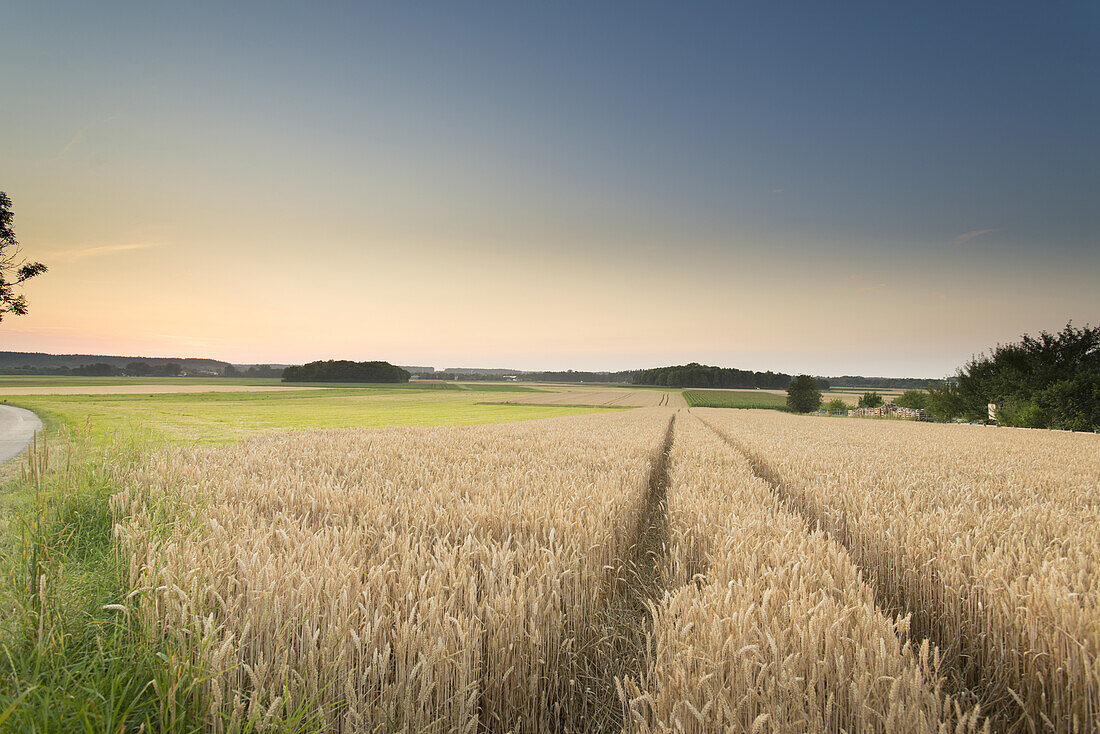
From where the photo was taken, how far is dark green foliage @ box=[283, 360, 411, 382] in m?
139

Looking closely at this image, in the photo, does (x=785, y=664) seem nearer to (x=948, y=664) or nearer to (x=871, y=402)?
(x=948, y=664)

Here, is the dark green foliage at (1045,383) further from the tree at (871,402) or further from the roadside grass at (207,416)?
the tree at (871,402)

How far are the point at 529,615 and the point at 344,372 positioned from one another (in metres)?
156

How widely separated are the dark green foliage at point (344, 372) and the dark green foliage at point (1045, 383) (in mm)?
145112

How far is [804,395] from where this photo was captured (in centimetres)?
9081

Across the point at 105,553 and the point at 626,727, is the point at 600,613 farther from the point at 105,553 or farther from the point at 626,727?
the point at 105,553

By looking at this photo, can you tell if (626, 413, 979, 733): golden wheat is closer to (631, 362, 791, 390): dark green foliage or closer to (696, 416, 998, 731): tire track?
(696, 416, 998, 731): tire track

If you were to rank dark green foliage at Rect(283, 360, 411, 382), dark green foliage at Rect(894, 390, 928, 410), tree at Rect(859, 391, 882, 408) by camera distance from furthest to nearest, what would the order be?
dark green foliage at Rect(283, 360, 411, 382)
tree at Rect(859, 391, 882, 408)
dark green foliage at Rect(894, 390, 928, 410)

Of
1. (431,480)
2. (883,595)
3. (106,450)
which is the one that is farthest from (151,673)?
(106,450)

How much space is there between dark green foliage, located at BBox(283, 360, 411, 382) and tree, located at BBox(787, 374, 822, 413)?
119 metres

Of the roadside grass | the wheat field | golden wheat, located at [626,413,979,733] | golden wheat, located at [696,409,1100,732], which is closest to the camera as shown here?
golden wheat, located at [626,413,979,733]

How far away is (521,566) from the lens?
336cm

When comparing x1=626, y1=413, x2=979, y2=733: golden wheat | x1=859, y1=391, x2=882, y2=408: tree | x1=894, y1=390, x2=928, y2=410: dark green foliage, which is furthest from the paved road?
x1=859, y1=391, x2=882, y2=408: tree

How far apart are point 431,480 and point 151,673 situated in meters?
4.31
